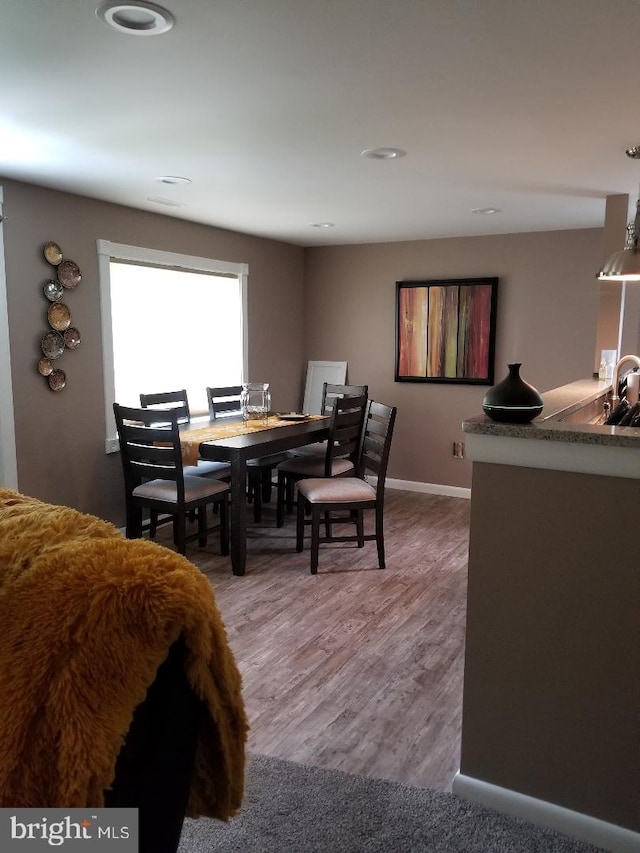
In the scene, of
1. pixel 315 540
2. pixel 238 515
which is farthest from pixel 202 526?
pixel 315 540

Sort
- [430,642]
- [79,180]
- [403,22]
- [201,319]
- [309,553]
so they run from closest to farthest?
[403,22]
[430,642]
[79,180]
[309,553]
[201,319]

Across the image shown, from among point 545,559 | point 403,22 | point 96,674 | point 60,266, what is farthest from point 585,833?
point 60,266

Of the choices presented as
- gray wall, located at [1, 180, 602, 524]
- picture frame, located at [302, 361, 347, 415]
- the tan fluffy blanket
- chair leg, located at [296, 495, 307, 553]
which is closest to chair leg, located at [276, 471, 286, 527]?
chair leg, located at [296, 495, 307, 553]

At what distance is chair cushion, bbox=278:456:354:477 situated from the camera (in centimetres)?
429

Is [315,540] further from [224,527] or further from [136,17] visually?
[136,17]

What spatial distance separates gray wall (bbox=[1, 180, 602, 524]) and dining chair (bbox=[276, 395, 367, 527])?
1152 mm

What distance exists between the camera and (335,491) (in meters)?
3.80

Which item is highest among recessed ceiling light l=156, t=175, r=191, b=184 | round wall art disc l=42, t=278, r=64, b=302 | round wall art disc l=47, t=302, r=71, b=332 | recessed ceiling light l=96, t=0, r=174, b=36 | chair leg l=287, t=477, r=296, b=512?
recessed ceiling light l=156, t=175, r=191, b=184

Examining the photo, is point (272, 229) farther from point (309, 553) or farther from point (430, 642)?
point (430, 642)

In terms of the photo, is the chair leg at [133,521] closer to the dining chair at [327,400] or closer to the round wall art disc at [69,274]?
the dining chair at [327,400]

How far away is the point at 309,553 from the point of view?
163 inches

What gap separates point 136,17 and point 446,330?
414 cm

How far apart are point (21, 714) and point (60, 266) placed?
3.37 metres

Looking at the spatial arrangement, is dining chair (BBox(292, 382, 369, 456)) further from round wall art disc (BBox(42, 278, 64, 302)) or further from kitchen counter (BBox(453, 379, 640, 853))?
kitchen counter (BBox(453, 379, 640, 853))
